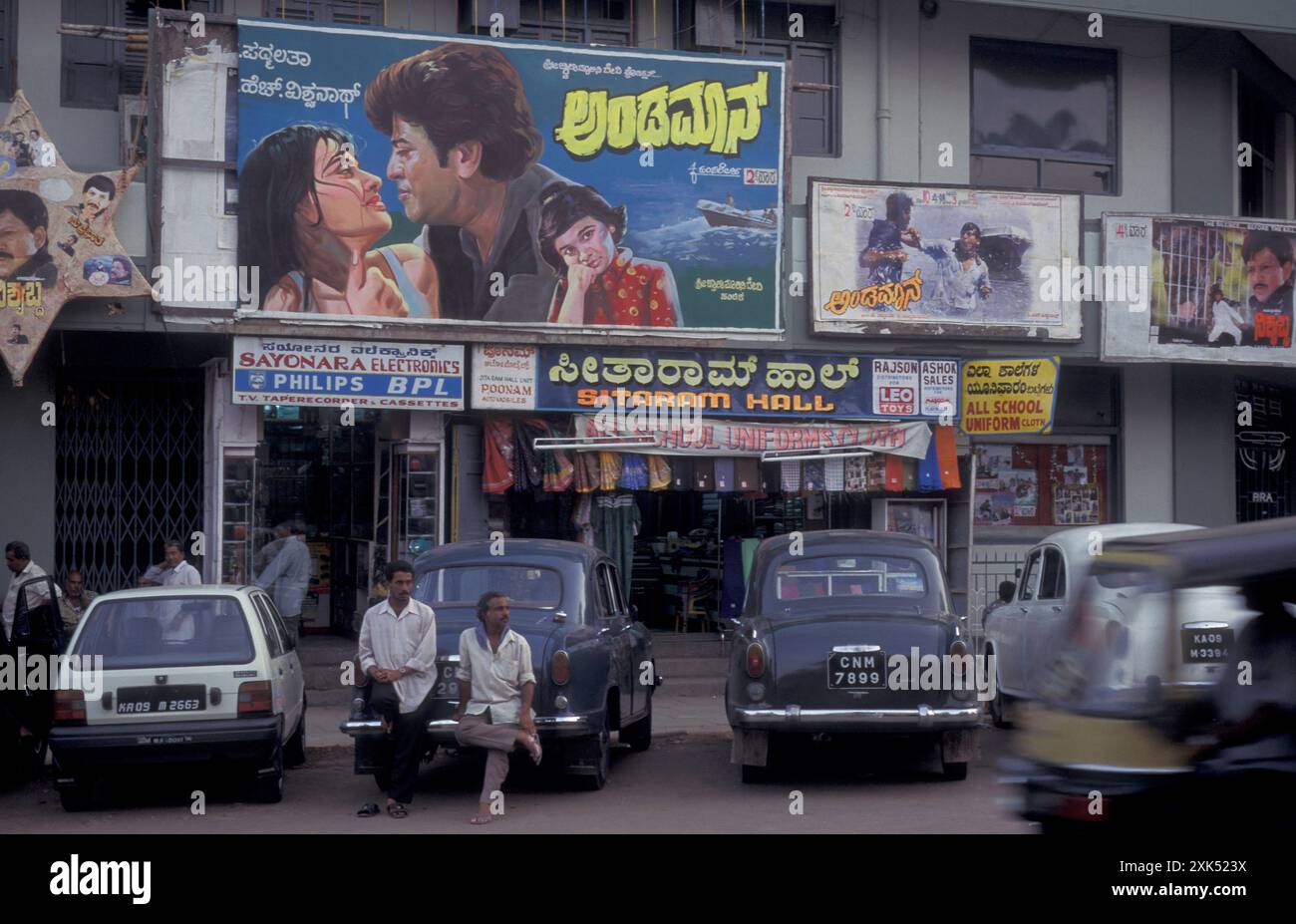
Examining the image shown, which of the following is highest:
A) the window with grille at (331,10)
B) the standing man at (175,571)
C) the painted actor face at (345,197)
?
the window with grille at (331,10)

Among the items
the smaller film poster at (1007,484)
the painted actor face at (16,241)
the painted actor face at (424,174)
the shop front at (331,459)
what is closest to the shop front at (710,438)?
the shop front at (331,459)

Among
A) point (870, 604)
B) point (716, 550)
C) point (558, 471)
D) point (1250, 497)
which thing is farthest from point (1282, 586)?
point (1250, 497)

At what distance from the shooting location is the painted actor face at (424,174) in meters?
16.0

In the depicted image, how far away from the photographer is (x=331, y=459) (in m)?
18.4

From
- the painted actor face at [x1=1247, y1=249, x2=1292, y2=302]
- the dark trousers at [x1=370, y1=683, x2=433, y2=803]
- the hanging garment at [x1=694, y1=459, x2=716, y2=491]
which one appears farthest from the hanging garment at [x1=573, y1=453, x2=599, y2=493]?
the painted actor face at [x1=1247, y1=249, x2=1292, y2=302]

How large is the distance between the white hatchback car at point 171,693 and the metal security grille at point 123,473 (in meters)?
6.21

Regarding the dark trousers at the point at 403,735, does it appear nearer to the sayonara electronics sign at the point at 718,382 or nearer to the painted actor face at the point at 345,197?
the sayonara electronics sign at the point at 718,382

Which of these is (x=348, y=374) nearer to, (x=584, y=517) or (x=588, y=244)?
(x=588, y=244)

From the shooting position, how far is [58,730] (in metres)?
10.3

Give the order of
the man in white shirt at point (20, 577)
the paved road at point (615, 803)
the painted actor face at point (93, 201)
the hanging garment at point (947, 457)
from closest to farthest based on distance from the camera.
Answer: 1. the paved road at point (615, 803)
2. the man in white shirt at point (20, 577)
3. the painted actor face at point (93, 201)
4. the hanging garment at point (947, 457)

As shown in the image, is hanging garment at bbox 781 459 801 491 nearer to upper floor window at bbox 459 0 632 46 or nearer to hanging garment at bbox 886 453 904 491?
hanging garment at bbox 886 453 904 491

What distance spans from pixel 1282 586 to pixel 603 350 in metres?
11.9

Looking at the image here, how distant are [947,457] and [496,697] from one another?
8.90 meters

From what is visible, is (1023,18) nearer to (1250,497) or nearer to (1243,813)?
(1250,497)
